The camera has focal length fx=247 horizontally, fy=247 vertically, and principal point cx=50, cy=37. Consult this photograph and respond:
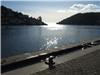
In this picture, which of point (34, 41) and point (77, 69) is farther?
point (34, 41)

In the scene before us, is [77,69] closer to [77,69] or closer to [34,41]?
[77,69]

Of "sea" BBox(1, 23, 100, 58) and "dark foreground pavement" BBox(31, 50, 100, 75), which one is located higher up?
"dark foreground pavement" BBox(31, 50, 100, 75)

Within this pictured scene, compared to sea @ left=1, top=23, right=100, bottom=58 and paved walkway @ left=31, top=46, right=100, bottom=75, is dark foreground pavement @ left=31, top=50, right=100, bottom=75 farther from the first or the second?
sea @ left=1, top=23, right=100, bottom=58

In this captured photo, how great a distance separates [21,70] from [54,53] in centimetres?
437

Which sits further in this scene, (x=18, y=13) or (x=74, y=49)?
(x=18, y=13)

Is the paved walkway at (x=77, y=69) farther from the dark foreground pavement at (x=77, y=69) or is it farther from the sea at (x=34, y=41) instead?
the sea at (x=34, y=41)

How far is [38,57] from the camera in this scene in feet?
38.5

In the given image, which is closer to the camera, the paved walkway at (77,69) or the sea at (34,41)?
the paved walkway at (77,69)

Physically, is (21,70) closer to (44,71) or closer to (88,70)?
(44,71)

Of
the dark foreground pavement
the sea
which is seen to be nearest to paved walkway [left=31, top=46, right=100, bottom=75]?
the dark foreground pavement

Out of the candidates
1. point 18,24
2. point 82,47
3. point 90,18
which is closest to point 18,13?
point 18,24

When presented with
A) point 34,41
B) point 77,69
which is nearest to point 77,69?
point 77,69

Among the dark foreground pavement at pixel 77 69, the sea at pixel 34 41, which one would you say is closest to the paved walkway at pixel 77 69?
the dark foreground pavement at pixel 77 69

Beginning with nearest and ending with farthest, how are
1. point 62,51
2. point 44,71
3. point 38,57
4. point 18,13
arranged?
point 44,71 → point 38,57 → point 62,51 → point 18,13
